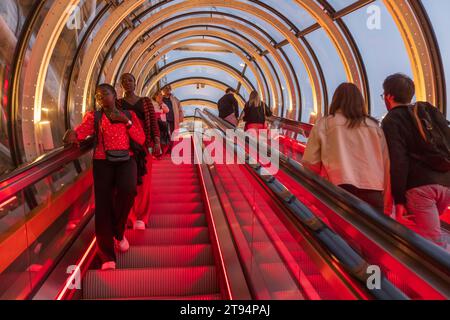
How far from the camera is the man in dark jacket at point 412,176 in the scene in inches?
117

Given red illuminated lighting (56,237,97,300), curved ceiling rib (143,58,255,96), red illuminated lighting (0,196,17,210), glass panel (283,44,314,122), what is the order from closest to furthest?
red illuminated lighting (0,196,17,210) → red illuminated lighting (56,237,97,300) → glass panel (283,44,314,122) → curved ceiling rib (143,58,255,96)

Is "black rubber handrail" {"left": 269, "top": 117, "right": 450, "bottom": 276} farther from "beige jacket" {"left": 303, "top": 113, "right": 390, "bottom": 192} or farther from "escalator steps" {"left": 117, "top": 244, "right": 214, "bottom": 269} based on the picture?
"escalator steps" {"left": 117, "top": 244, "right": 214, "bottom": 269}

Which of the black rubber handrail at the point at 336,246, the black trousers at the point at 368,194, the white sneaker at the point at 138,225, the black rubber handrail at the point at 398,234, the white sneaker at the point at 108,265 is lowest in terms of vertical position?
the white sneaker at the point at 108,265

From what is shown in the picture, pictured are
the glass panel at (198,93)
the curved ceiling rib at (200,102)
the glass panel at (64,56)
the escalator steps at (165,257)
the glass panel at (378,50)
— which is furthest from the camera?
the curved ceiling rib at (200,102)

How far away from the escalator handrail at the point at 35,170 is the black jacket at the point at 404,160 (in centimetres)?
242

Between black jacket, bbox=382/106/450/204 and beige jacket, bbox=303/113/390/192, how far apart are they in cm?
6

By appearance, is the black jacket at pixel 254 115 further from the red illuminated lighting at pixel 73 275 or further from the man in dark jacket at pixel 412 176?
the man in dark jacket at pixel 412 176

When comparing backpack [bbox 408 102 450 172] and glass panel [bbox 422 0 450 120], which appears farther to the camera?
glass panel [bbox 422 0 450 120]

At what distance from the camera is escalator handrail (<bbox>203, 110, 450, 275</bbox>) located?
137cm

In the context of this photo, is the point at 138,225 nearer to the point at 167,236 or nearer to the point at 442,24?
the point at 167,236

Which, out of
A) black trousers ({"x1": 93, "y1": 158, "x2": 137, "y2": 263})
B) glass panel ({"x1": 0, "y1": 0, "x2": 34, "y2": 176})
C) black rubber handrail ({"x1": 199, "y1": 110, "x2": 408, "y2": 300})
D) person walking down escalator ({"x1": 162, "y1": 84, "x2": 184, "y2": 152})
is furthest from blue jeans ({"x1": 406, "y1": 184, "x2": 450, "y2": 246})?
person walking down escalator ({"x1": 162, "y1": 84, "x2": 184, "y2": 152})

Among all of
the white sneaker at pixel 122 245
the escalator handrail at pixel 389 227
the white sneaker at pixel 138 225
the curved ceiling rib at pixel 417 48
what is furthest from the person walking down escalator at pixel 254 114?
the escalator handrail at pixel 389 227

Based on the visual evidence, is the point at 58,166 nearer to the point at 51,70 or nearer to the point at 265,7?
the point at 51,70

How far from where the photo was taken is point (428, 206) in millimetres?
2984
